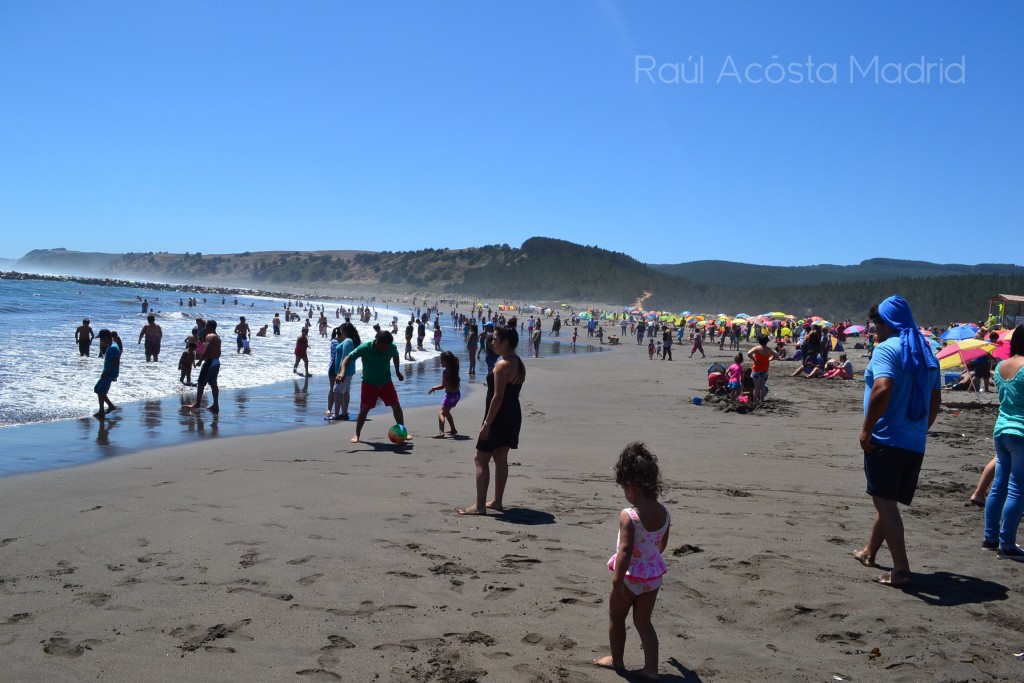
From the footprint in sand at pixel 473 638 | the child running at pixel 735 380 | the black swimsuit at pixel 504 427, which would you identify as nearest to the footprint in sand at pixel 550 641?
the footprint in sand at pixel 473 638

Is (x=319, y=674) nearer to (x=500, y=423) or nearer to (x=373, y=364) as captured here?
(x=500, y=423)

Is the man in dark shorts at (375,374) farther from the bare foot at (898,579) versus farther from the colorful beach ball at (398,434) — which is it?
the bare foot at (898,579)

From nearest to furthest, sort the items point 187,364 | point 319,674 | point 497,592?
point 319,674
point 497,592
point 187,364

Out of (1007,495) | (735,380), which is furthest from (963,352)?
(1007,495)

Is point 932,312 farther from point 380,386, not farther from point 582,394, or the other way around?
point 380,386

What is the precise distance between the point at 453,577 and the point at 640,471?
161 cm

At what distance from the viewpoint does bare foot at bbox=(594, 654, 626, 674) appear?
3.38 m

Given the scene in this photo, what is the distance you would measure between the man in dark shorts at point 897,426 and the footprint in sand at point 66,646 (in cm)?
409

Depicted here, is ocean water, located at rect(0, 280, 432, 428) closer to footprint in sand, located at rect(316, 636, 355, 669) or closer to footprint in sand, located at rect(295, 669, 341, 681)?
footprint in sand, located at rect(316, 636, 355, 669)

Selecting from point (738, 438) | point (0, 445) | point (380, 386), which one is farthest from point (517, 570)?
point (0, 445)

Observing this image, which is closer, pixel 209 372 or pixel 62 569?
pixel 62 569

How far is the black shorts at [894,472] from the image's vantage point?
4.47 metres

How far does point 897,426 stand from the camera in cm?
448

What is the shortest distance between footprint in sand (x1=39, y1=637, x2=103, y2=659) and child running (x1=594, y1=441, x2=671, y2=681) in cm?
230
